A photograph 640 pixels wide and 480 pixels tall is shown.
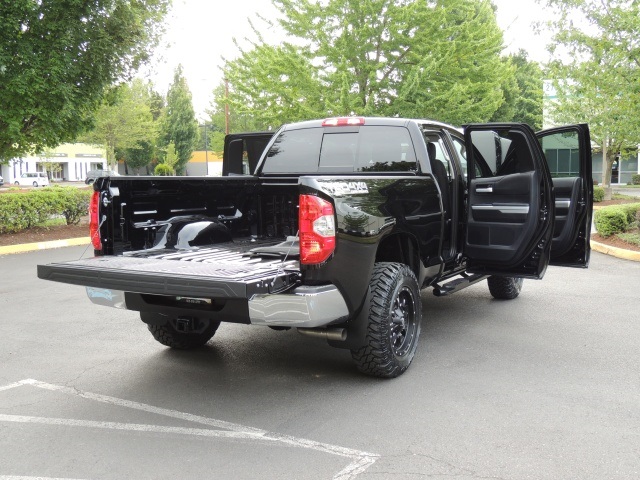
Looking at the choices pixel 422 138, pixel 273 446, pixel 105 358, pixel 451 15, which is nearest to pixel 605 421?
pixel 273 446

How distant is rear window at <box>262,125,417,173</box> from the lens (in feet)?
18.4

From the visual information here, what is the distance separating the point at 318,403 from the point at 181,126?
193 ft

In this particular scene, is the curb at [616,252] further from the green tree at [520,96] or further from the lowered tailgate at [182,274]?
the green tree at [520,96]

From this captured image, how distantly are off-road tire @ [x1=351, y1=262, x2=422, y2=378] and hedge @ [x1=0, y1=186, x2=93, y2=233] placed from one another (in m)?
10.2

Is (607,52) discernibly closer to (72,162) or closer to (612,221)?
(612,221)

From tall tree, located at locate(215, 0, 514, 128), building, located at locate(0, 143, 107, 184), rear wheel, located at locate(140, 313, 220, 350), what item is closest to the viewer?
rear wheel, located at locate(140, 313, 220, 350)

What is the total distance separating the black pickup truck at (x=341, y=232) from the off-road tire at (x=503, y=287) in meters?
1.02

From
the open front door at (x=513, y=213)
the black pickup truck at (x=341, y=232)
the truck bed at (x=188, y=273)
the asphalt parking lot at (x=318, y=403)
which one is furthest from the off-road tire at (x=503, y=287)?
the truck bed at (x=188, y=273)

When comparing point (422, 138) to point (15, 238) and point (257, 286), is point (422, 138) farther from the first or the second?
point (15, 238)

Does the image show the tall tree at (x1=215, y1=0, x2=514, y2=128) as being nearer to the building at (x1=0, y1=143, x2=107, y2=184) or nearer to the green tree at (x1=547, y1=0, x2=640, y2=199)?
the green tree at (x1=547, y1=0, x2=640, y2=199)

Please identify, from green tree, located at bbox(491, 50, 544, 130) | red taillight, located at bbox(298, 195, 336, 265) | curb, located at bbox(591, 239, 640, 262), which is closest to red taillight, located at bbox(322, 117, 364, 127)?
red taillight, located at bbox(298, 195, 336, 265)

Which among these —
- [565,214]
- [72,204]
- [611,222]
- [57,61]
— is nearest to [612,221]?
[611,222]

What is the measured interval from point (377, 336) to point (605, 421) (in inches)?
62.6

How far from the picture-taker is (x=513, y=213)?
5.78 metres
